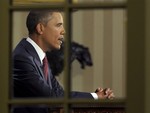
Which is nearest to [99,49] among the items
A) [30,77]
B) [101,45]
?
[101,45]

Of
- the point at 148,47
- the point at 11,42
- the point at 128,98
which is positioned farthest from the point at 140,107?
the point at 11,42

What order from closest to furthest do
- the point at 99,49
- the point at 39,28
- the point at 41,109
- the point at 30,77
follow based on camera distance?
the point at 30,77, the point at 41,109, the point at 39,28, the point at 99,49

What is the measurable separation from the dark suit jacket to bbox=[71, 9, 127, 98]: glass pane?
61cm

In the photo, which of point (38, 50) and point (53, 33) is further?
point (53, 33)

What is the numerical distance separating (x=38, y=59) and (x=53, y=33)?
0.24 m

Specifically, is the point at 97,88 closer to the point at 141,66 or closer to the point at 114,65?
the point at 114,65

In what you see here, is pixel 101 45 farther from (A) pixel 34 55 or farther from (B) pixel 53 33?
(A) pixel 34 55

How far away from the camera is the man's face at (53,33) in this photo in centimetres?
344

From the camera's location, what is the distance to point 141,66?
7.53 feet

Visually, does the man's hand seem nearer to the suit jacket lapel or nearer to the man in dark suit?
the man in dark suit

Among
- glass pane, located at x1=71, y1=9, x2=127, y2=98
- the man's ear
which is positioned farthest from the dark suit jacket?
glass pane, located at x1=71, y1=9, x2=127, y2=98

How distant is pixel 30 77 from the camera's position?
126 inches

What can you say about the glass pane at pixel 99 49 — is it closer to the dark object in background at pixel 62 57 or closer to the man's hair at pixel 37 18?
the dark object in background at pixel 62 57

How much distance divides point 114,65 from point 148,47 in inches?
70.1
